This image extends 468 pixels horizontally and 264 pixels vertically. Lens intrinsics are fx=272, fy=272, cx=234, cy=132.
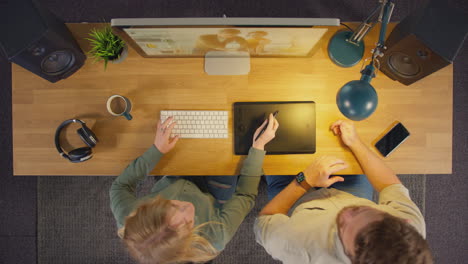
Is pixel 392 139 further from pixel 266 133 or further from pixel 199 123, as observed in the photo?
pixel 199 123

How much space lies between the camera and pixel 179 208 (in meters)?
1.08

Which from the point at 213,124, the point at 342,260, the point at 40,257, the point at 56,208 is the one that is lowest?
the point at 40,257

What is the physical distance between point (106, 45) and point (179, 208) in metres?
0.76

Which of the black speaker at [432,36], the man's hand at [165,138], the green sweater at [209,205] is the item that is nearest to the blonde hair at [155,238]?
the green sweater at [209,205]

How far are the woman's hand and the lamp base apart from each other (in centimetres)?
39

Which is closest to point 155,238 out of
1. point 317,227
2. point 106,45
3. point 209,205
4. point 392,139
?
point 209,205

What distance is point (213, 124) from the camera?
1234 millimetres

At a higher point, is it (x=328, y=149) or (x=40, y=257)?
(x=328, y=149)

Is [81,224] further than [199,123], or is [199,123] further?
[81,224]

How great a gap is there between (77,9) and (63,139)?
3.71 ft

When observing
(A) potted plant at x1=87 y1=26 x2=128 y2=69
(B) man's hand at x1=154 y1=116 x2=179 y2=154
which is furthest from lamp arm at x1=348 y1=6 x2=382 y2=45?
(A) potted plant at x1=87 y1=26 x2=128 y2=69

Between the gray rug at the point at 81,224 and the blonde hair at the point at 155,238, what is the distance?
86 cm

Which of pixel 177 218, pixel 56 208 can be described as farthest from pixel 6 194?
pixel 177 218

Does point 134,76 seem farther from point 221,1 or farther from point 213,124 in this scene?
point 221,1
